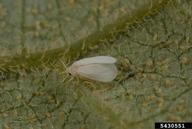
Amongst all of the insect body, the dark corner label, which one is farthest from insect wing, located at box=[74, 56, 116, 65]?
the dark corner label

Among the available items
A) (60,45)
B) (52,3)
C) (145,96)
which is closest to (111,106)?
(145,96)

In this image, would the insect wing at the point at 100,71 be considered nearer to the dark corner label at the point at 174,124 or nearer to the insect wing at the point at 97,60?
the insect wing at the point at 97,60

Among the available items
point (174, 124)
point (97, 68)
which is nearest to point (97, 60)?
point (97, 68)

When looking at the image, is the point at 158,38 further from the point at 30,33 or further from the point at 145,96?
the point at 30,33

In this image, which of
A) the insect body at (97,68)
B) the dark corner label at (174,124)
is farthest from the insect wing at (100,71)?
the dark corner label at (174,124)

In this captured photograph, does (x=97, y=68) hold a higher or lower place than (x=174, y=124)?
higher

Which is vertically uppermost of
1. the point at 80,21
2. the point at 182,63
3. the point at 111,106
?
the point at 80,21

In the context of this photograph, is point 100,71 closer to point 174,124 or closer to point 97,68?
point 97,68

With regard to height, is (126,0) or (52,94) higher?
(126,0)
